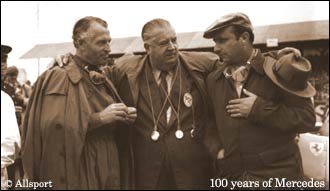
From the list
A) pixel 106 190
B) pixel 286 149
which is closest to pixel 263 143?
pixel 286 149

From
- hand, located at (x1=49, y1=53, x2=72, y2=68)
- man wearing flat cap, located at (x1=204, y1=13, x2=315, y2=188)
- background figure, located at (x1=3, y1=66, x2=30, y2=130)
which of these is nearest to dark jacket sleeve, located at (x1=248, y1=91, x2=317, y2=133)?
man wearing flat cap, located at (x1=204, y1=13, x2=315, y2=188)

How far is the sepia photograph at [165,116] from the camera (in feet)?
3.32

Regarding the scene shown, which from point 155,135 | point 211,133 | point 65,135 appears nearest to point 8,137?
point 65,135

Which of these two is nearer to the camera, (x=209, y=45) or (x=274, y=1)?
(x=209, y=45)

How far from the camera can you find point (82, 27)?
3.45ft

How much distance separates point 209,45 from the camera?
1182 millimetres

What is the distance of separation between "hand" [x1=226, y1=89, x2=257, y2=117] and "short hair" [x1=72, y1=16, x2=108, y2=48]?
40cm

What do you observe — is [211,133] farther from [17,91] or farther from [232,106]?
[17,91]

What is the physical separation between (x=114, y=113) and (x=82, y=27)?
0.25 metres

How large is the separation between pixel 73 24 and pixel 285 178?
2.34 feet

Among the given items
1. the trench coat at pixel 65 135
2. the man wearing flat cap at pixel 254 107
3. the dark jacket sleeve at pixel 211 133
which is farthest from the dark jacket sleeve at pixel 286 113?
the trench coat at pixel 65 135

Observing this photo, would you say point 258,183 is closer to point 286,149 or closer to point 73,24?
point 286,149

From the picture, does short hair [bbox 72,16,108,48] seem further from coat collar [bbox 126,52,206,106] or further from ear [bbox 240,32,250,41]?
ear [bbox 240,32,250,41]

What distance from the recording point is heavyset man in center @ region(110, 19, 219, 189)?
106cm
